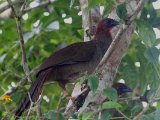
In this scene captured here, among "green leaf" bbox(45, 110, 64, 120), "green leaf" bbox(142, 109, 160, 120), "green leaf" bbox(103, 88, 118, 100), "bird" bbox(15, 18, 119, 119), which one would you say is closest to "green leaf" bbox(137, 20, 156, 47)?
"green leaf" bbox(103, 88, 118, 100)

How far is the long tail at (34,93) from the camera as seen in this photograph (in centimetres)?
388

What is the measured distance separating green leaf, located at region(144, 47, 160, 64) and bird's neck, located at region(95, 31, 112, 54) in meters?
1.70

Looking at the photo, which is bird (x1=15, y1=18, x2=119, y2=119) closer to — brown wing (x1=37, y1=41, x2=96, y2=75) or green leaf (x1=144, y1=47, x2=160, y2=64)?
brown wing (x1=37, y1=41, x2=96, y2=75)

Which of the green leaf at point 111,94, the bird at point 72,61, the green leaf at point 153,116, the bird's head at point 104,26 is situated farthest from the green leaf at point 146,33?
the bird's head at point 104,26

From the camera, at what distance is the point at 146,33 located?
136 inches

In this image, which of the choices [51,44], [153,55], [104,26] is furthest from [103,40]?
[153,55]

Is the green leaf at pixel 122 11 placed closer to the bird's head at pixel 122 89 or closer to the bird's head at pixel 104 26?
the bird's head at pixel 122 89

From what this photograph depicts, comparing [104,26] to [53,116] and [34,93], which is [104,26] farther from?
[53,116]

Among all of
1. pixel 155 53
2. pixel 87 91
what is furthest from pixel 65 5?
pixel 155 53

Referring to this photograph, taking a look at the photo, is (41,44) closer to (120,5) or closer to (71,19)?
(71,19)

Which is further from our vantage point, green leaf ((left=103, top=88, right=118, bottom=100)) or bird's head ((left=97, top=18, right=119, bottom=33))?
bird's head ((left=97, top=18, right=119, bottom=33))

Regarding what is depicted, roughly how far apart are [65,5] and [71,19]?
11.9 inches

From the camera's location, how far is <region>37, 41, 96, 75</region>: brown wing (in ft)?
14.9

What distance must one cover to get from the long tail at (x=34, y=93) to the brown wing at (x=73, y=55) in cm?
9
